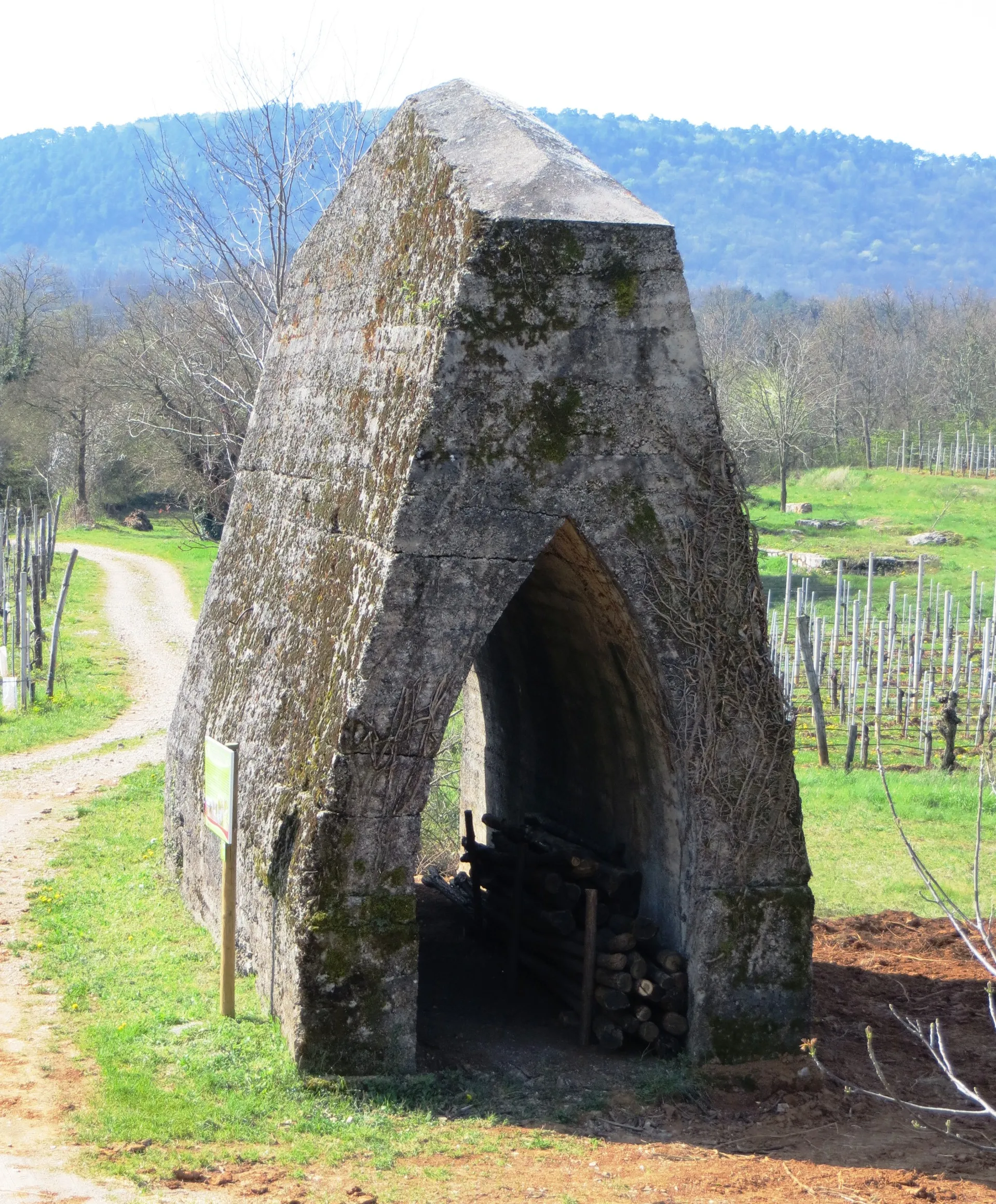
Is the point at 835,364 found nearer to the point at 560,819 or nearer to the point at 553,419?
the point at 560,819

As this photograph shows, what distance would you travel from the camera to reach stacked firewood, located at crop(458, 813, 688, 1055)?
7.43m

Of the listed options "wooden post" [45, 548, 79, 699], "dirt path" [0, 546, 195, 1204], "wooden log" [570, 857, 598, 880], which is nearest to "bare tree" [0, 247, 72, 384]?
"dirt path" [0, 546, 195, 1204]

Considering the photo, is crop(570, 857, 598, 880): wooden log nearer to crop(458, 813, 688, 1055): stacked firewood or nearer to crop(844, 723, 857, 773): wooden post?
crop(458, 813, 688, 1055): stacked firewood

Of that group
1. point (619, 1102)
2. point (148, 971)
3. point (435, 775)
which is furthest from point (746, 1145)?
point (435, 775)

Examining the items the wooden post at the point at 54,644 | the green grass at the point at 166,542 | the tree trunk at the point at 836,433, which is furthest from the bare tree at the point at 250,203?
the tree trunk at the point at 836,433

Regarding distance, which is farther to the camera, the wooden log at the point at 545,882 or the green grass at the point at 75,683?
the green grass at the point at 75,683

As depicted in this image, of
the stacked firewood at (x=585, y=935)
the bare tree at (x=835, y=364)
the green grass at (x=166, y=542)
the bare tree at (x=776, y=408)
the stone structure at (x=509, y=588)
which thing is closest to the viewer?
the stone structure at (x=509, y=588)

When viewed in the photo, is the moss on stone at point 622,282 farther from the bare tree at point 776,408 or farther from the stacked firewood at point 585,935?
the bare tree at point 776,408

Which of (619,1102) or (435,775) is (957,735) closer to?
(435,775)

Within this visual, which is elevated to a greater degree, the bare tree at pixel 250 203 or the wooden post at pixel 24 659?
the bare tree at pixel 250 203

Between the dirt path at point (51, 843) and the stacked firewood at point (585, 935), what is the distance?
9.54ft

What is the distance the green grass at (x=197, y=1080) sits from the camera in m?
6.22

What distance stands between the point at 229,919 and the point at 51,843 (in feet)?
17.9

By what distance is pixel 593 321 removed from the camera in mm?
7086
